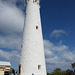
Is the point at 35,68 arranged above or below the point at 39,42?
below

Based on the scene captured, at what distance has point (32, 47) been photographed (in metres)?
15.3

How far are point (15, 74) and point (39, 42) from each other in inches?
221

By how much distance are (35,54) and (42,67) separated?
2022 millimetres

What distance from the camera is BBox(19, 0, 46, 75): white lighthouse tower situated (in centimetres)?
1474

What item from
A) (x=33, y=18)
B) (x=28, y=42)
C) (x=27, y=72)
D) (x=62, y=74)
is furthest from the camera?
(x=62, y=74)

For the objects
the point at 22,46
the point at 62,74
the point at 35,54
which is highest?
the point at 22,46

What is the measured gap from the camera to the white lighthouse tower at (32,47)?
14.7 m

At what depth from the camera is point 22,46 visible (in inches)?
627

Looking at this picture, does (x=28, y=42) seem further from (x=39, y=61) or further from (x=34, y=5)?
(x=34, y=5)

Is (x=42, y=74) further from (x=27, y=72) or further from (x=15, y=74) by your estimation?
(x=15, y=74)

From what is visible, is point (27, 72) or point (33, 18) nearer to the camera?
point (27, 72)

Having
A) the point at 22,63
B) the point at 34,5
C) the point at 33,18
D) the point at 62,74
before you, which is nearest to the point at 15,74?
the point at 22,63

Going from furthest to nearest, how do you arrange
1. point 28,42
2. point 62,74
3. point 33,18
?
point 62,74, point 33,18, point 28,42

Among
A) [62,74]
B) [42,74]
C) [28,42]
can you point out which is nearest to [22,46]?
[28,42]
